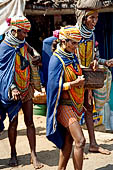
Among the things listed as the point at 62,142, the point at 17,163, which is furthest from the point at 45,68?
the point at 17,163

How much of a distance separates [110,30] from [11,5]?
3.17 m

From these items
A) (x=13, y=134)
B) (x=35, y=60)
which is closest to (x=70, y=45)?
(x=35, y=60)

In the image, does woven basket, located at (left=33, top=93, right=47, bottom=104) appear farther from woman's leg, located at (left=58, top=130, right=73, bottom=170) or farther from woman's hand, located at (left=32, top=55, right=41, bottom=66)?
woman's leg, located at (left=58, top=130, right=73, bottom=170)

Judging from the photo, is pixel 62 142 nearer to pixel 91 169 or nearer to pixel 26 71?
pixel 91 169

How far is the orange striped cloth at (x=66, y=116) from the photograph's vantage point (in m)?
3.73

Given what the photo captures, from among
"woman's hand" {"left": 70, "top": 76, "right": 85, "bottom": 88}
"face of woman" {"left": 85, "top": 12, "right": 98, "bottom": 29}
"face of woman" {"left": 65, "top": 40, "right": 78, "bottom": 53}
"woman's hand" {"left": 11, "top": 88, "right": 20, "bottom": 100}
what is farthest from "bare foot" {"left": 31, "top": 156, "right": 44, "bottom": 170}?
"face of woman" {"left": 85, "top": 12, "right": 98, "bottom": 29}

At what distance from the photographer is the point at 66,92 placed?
3.82 metres

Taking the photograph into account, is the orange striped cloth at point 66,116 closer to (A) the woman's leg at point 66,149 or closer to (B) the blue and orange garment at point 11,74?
(A) the woman's leg at point 66,149

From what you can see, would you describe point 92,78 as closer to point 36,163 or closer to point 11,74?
point 11,74

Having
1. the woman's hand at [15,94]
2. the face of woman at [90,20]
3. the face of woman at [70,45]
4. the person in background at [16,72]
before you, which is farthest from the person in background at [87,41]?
the woman's hand at [15,94]

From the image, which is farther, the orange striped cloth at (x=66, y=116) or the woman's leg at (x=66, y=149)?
the woman's leg at (x=66, y=149)

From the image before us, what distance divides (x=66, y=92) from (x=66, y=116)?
0.93 ft

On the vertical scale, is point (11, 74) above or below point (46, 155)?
above

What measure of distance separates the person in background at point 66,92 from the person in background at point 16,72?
0.74 m
